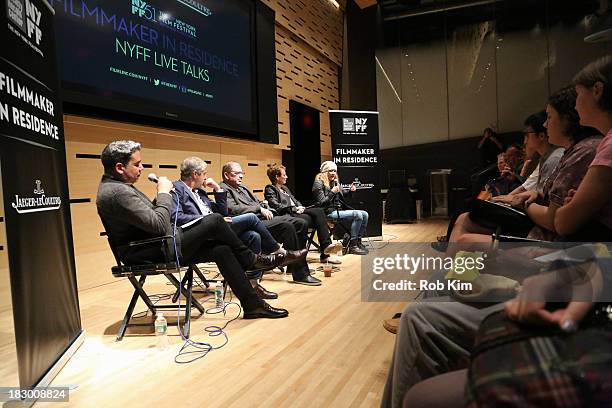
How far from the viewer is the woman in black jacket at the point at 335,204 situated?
18.1ft

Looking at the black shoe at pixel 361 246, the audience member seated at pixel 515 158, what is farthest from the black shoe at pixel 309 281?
the audience member seated at pixel 515 158

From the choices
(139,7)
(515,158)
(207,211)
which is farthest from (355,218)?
(139,7)

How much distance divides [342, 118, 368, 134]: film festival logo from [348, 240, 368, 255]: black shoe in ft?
6.16

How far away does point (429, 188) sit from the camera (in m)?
10.2

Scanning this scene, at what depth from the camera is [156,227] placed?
2.63 meters

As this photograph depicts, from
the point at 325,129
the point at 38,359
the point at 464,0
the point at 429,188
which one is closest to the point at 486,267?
the point at 38,359

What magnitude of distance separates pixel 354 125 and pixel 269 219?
10.0ft

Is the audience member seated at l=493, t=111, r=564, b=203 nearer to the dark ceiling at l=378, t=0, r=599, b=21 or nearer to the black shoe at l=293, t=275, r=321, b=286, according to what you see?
the black shoe at l=293, t=275, r=321, b=286

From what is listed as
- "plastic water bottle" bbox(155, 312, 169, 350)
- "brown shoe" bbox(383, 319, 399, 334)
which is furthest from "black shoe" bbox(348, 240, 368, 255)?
"brown shoe" bbox(383, 319, 399, 334)

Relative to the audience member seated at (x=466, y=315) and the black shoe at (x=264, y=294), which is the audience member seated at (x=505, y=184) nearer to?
the black shoe at (x=264, y=294)

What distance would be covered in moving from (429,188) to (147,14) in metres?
7.38

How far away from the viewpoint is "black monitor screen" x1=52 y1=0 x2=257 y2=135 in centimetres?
384

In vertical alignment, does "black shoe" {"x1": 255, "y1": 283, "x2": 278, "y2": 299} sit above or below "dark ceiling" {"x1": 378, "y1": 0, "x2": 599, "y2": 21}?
below

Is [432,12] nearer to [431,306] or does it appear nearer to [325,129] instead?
[325,129]
